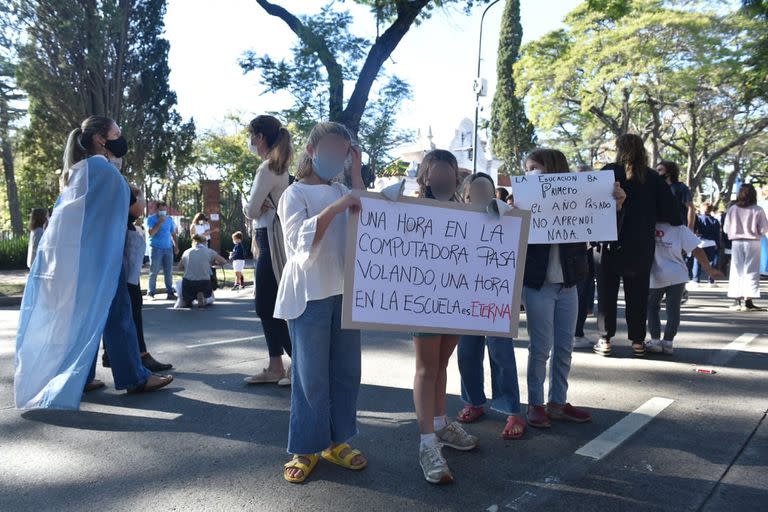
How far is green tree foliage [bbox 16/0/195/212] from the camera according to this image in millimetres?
21594

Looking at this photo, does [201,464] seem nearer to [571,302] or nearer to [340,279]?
[340,279]

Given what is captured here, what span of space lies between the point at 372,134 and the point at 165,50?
365 inches

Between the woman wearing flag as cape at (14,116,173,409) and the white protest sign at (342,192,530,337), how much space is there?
7.52 ft

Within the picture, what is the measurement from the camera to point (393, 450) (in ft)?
11.8

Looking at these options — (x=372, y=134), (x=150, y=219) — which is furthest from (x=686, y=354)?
(x=372, y=134)

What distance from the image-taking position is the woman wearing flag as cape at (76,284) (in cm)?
414

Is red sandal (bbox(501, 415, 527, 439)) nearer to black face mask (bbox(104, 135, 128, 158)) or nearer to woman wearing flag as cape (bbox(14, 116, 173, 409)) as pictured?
woman wearing flag as cape (bbox(14, 116, 173, 409))

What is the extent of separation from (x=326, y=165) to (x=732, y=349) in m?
5.40

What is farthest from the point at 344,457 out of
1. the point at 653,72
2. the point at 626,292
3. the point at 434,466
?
the point at 653,72

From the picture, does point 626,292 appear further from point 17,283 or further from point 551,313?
point 17,283

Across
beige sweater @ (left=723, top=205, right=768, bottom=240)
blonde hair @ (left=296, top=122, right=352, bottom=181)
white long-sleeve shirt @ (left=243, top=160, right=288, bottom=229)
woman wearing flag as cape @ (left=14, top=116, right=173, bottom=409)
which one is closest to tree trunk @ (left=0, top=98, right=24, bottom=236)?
woman wearing flag as cape @ (left=14, top=116, right=173, bottom=409)

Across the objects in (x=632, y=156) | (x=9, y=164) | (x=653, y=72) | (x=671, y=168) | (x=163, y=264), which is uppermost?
(x=653, y=72)

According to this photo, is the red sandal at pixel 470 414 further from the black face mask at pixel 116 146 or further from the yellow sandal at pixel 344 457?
the black face mask at pixel 116 146

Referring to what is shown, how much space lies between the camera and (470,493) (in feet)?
9.83
